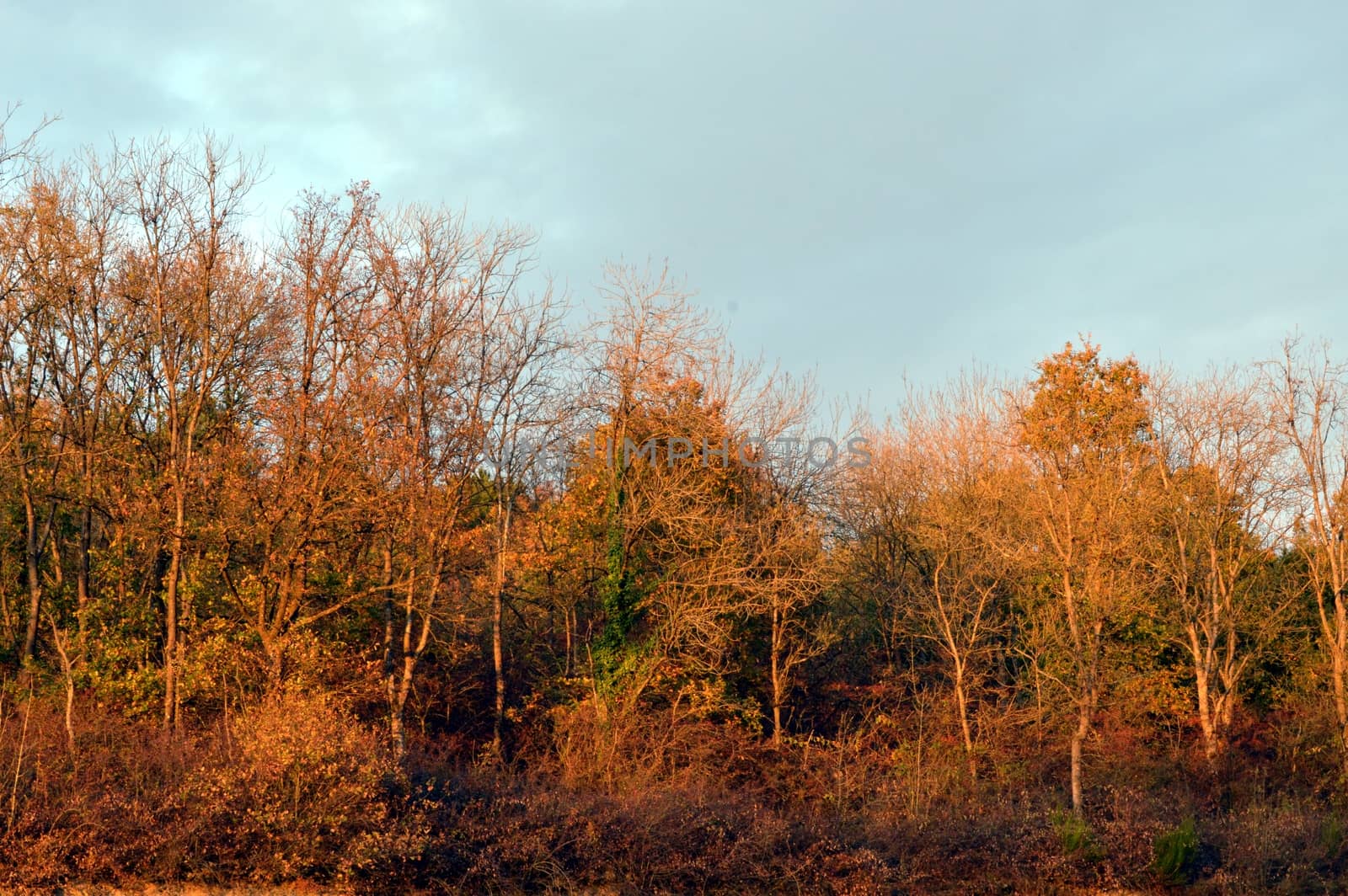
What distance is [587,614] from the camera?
2511 centimetres

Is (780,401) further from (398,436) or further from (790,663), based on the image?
(398,436)

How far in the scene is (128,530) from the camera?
721 inches

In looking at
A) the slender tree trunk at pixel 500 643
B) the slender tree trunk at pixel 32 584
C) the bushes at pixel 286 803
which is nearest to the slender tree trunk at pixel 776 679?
the slender tree trunk at pixel 500 643

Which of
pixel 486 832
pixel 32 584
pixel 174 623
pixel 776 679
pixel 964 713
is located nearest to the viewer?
pixel 486 832

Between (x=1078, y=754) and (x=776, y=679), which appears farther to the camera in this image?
(x=776, y=679)

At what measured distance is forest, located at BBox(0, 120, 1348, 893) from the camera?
514 inches

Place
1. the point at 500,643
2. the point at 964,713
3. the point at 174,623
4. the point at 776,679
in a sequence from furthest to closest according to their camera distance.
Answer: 1. the point at 776,679
2. the point at 964,713
3. the point at 500,643
4. the point at 174,623

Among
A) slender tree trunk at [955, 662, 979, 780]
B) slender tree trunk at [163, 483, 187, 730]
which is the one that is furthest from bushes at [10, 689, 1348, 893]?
slender tree trunk at [955, 662, 979, 780]

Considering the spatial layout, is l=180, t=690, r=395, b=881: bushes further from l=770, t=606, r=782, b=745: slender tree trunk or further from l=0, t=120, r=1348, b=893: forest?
l=770, t=606, r=782, b=745: slender tree trunk

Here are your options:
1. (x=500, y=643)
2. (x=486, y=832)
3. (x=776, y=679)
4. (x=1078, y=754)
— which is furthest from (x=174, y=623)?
(x=1078, y=754)

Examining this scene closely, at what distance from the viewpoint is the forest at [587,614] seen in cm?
1306

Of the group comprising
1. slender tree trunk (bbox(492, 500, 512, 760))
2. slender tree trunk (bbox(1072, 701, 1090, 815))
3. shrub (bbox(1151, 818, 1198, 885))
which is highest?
slender tree trunk (bbox(492, 500, 512, 760))

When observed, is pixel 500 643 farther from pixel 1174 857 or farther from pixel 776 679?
pixel 1174 857

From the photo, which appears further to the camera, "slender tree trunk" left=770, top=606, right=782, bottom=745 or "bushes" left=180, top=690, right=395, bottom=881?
"slender tree trunk" left=770, top=606, right=782, bottom=745
